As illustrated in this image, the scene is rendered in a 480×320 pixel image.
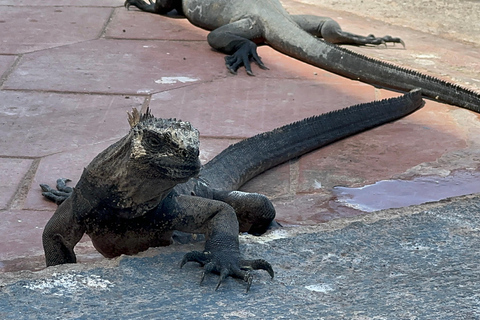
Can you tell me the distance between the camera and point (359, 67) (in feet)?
18.8

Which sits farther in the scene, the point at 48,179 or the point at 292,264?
the point at 48,179

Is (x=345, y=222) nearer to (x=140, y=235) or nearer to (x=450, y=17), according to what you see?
(x=140, y=235)

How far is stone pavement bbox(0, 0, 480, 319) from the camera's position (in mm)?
3324

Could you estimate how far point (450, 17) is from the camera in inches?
299

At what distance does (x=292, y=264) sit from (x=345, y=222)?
47 centimetres

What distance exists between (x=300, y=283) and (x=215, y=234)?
358 mm

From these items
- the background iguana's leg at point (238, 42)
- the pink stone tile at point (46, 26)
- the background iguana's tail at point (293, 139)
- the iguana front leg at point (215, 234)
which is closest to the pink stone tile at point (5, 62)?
the pink stone tile at point (46, 26)

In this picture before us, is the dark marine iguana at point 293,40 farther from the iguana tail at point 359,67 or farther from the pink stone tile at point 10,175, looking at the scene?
the pink stone tile at point 10,175

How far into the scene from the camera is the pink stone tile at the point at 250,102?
16.0ft

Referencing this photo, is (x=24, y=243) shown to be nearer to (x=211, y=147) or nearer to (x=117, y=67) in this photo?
(x=211, y=147)

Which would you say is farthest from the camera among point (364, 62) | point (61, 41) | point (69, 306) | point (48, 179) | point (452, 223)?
point (61, 41)

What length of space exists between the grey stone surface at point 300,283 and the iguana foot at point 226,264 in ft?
0.10

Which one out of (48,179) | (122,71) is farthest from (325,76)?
(48,179)

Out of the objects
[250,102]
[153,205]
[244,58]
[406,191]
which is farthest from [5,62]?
[153,205]
